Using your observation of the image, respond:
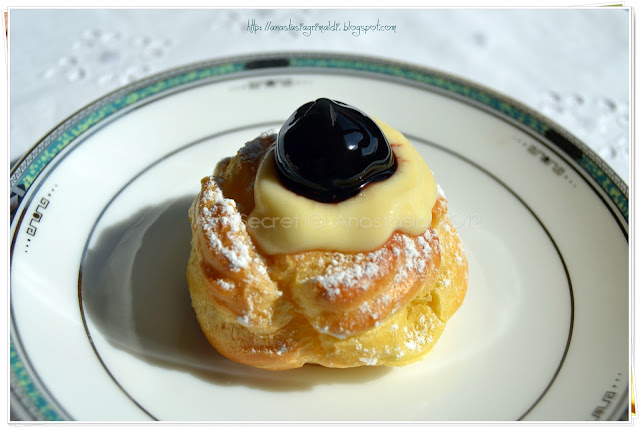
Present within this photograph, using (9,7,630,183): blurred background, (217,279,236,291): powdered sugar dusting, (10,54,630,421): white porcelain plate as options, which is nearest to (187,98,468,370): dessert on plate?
(217,279,236,291): powdered sugar dusting

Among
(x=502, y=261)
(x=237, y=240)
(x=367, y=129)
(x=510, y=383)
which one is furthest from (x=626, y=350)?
(x=237, y=240)

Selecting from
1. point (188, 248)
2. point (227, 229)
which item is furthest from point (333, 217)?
point (188, 248)

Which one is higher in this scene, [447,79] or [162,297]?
[447,79]

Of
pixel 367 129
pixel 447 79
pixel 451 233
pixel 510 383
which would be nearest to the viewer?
pixel 367 129

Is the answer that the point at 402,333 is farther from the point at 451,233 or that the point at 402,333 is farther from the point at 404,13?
the point at 404,13

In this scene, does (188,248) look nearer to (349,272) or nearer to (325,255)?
(325,255)

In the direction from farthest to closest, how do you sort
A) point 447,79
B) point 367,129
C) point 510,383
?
point 447,79, point 510,383, point 367,129

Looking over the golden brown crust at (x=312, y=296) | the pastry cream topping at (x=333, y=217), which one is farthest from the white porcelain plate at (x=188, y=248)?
the pastry cream topping at (x=333, y=217)
